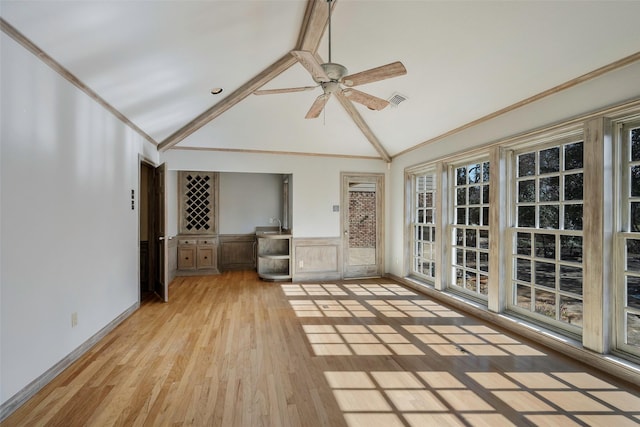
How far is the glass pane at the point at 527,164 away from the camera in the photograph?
3.42 metres

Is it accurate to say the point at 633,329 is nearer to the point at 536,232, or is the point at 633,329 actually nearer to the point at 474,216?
the point at 536,232

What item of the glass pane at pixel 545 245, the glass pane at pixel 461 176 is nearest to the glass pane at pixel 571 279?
the glass pane at pixel 545 245

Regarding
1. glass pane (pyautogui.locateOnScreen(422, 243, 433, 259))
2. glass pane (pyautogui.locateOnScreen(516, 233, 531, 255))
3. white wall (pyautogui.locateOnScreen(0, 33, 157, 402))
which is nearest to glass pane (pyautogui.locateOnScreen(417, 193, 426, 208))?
glass pane (pyautogui.locateOnScreen(422, 243, 433, 259))

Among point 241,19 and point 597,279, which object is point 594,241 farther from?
point 241,19

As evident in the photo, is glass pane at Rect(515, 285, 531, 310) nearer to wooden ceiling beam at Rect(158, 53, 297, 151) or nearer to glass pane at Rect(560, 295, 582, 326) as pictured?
glass pane at Rect(560, 295, 582, 326)

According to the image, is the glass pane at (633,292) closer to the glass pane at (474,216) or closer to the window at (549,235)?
the window at (549,235)

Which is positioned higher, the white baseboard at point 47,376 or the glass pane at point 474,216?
the glass pane at point 474,216

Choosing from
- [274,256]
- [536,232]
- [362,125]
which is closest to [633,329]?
[536,232]

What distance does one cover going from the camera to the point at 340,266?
6.16 meters

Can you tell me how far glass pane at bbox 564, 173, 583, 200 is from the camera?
2.92 metres

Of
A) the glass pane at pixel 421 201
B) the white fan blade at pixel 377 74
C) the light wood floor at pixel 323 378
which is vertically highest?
the white fan blade at pixel 377 74

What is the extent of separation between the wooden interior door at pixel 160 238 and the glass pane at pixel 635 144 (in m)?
5.23

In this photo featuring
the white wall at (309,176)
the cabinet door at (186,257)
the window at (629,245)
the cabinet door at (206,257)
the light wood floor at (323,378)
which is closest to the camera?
the light wood floor at (323,378)

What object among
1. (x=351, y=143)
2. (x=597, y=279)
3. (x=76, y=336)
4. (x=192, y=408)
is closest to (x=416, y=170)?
(x=351, y=143)
